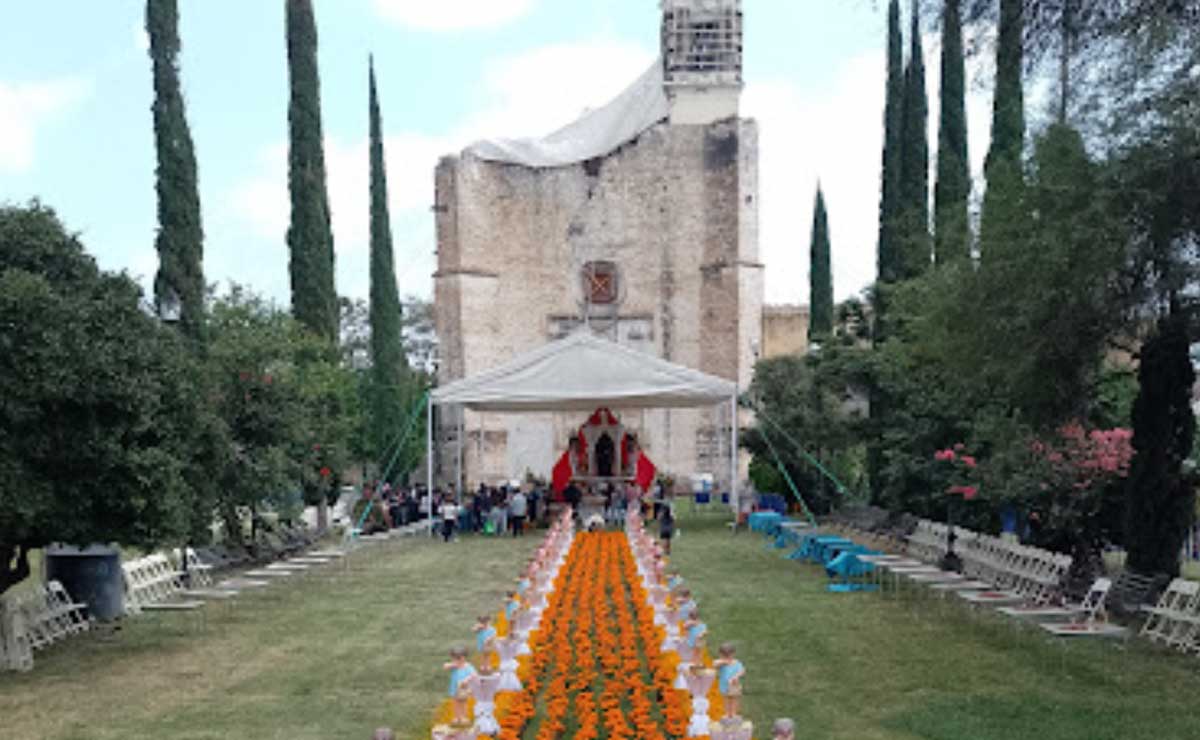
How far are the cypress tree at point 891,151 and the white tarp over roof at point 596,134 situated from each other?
39.7ft

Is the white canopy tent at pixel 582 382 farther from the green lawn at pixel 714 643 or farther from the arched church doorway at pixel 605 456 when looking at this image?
the green lawn at pixel 714 643

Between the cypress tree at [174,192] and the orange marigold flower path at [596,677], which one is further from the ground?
the cypress tree at [174,192]

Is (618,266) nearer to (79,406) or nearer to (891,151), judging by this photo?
(891,151)

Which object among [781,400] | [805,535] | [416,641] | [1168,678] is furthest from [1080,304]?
[781,400]

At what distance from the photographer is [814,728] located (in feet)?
26.9

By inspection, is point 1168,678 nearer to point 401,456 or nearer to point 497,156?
point 401,456

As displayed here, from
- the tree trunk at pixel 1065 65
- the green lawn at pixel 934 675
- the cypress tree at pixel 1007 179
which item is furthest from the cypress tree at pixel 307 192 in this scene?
the tree trunk at pixel 1065 65

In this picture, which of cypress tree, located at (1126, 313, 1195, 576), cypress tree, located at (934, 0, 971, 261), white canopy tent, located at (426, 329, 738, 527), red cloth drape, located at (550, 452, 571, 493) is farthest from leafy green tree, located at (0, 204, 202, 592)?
red cloth drape, located at (550, 452, 571, 493)

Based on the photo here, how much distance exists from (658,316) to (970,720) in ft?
106

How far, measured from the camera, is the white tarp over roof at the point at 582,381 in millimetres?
25078

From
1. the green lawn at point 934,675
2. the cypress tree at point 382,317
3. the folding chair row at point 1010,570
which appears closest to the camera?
the green lawn at point 934,675

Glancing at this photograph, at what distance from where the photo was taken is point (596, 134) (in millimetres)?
45062

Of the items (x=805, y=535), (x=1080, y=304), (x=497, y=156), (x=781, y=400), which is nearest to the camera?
(x=1080, y=304)

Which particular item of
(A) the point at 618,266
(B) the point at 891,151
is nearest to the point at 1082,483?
(B) the point at 891,151
